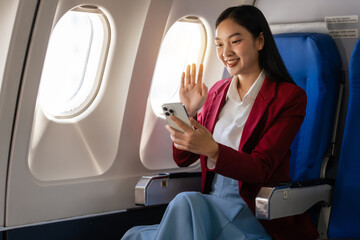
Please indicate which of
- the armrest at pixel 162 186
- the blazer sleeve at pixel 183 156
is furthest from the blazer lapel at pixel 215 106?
the armrest at pixel 162 186

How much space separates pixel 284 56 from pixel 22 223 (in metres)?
1.83

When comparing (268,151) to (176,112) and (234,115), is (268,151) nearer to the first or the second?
(234,115)

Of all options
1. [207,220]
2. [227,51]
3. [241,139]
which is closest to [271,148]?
[241,139]

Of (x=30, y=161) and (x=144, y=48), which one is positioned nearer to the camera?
(x=30, y=161)

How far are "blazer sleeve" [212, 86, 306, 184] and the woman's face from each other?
0.27 meters

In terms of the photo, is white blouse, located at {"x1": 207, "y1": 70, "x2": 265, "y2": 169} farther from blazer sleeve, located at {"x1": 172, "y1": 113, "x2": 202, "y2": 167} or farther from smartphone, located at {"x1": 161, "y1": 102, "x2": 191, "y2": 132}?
smartphone, located at {"x1": 161, "y1": 102, "x2": 191, "y2": 132}

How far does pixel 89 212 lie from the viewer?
357cm

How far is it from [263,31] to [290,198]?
0.88m

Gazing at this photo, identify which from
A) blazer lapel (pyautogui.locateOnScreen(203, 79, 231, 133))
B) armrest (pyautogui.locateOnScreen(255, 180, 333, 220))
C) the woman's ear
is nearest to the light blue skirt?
armrest (pyautogui.locateOnScreen(255, 180, 333, 220))

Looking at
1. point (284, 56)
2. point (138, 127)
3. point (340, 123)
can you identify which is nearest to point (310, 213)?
point (340, 123)

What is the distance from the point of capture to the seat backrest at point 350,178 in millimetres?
2930

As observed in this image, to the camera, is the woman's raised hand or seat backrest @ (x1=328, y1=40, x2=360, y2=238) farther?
the woman's raised hand

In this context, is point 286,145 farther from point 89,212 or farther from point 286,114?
point 89,212

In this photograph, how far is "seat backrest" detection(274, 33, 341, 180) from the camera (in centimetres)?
314
